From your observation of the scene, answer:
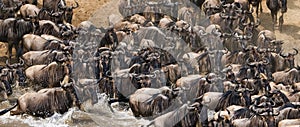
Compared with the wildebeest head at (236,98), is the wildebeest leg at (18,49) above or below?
above

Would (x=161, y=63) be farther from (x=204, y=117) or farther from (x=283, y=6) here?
(x=283, y=6)

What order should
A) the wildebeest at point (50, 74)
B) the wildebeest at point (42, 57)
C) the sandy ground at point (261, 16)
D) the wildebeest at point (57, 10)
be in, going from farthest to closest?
the sandy ground at point (261, 16)
the wildebeest at point (57, 10)
the wildebeest at point (42, 57)
the wildebeest at point (50, 74)

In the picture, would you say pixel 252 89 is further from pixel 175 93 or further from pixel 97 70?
pixel 97 70

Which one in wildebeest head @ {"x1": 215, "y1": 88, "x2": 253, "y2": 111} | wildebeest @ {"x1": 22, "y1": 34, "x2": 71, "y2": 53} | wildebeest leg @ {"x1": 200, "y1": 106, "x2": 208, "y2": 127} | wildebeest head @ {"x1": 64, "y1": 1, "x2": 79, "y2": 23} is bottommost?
wildebeest leg @ {"x1": 200, "y1": 106, "x2": 208, "y2": 127}

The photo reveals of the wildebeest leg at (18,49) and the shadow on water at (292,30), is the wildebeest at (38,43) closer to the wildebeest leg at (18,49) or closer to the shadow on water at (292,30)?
the wildebeest leg at (18,49)

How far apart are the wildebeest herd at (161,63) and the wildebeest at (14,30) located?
3 cm

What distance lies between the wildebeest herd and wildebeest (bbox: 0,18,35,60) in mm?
31

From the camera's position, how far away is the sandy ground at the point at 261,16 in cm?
2392

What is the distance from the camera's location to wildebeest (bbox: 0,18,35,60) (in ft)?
71.3

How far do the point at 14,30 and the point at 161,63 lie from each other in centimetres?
496

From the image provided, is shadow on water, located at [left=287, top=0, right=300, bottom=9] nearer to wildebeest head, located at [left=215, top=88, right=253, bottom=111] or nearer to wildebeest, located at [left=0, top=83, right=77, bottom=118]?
wildebeest head, located at [left=215, top=88, right=253, bottom=111]

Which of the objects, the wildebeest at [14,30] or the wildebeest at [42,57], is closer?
the wildebeest at [42,57]

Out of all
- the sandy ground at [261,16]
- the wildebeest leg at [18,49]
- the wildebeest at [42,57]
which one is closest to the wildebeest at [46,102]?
the wildebeest at [42,57]

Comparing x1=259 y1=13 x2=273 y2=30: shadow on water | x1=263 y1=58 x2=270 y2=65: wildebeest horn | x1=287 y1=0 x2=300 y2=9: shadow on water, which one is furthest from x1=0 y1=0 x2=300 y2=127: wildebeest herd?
x1=287 y1=0 x2=300 y2=9: shadow on water
